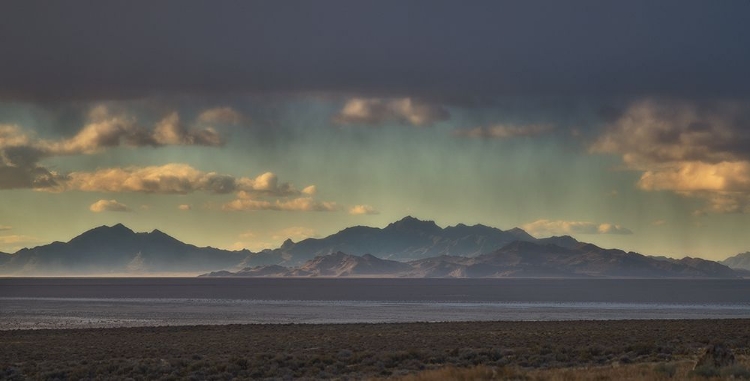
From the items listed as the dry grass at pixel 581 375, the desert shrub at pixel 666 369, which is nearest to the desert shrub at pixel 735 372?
the dry grass at pixel 581 375

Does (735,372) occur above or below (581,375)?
above

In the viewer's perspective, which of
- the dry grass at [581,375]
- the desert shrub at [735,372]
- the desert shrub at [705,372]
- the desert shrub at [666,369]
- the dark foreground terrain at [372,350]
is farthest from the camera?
the dark foreground terrain at [372,350]

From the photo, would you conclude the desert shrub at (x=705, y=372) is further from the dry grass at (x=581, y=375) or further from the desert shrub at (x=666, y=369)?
the desert shrub at (x=666, y=369)

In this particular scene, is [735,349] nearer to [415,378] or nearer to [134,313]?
[415,378]

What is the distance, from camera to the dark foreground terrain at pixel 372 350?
33.4m

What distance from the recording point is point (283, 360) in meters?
36.5

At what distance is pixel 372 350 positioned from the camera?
1665 inches

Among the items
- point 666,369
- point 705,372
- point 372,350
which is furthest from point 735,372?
point 372,350

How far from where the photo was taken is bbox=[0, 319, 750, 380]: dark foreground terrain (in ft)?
110

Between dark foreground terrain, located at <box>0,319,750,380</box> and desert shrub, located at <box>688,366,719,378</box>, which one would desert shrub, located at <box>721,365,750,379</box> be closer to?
dark foreground terrain, located at <box>0,319,750,380</box>

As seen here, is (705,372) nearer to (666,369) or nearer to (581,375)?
(666,369)

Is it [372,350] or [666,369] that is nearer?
[666,369]

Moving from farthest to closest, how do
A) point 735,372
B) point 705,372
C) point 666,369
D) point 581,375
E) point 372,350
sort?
point 372,350
point 666,369
point 581,375
point 705,372
point 735,372

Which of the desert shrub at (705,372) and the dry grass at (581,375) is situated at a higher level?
the desert shrub at (705,372)
